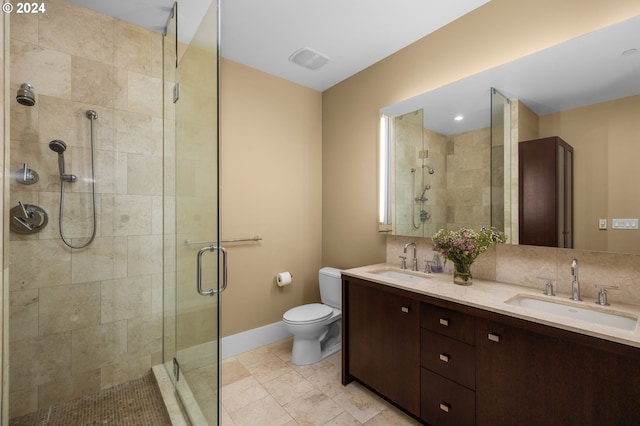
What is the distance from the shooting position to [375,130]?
2598mm

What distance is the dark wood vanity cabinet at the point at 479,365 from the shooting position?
1.07 m

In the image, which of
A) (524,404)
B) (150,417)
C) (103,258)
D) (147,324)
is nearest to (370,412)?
(524,404)

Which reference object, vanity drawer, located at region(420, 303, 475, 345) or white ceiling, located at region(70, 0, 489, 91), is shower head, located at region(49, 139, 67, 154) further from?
vanity drawer, located at region(420, 303, 475, 345)

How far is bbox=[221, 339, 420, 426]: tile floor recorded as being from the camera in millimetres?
1755

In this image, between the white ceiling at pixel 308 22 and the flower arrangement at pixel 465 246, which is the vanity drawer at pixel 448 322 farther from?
the white ceiling at pixel 308 22

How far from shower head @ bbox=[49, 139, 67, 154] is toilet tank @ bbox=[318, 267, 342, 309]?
2158 millimetres

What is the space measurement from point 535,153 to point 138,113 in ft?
8.73

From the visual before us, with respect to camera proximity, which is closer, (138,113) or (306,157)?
(138,113)

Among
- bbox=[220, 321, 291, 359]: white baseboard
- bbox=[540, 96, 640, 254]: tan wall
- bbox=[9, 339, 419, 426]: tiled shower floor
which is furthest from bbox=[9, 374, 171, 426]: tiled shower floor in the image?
bbox=[540, 96, 640, 254]: tan wall

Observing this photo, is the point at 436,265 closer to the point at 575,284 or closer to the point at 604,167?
the point at 575,284

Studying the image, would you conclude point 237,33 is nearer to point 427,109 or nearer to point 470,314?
point 427,109

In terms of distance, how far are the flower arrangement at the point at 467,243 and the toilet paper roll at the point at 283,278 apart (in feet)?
4.89

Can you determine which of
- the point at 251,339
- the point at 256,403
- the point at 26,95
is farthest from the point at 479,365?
the point at 26,95

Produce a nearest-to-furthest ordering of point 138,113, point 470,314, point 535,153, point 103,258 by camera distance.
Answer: point 470,314 < point 535,153 < point 103,258 < point 138,113
